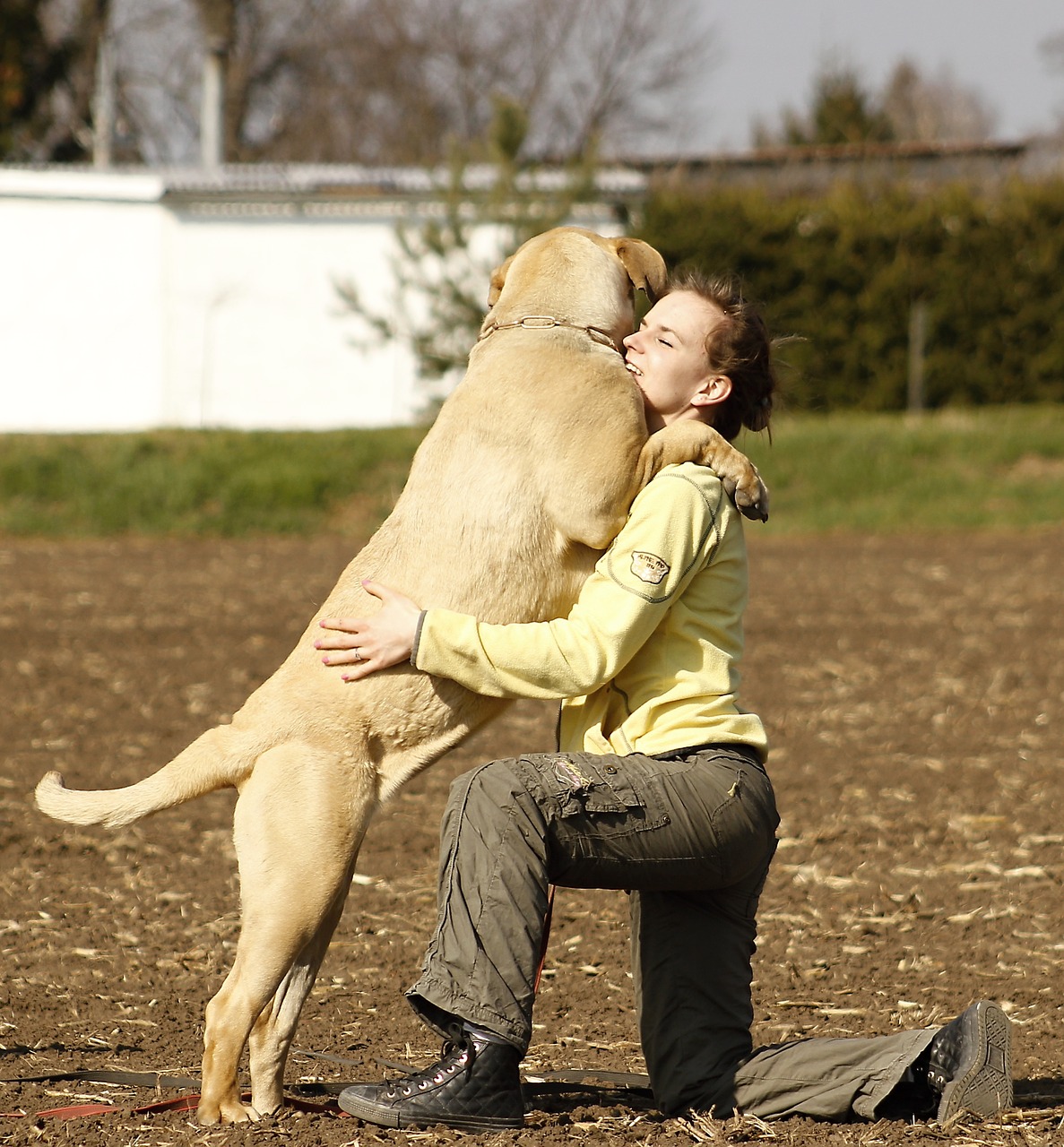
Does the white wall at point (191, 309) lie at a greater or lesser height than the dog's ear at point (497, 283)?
greater

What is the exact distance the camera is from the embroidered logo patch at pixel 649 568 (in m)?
3.07

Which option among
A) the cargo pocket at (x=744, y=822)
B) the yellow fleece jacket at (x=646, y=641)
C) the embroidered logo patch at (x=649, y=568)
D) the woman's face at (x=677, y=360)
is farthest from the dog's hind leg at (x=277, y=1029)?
the woman's face at (x=677, y=360)

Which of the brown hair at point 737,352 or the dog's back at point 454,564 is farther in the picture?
the brown hair at point 737,352

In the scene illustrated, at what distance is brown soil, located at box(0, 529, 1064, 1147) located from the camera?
350cm

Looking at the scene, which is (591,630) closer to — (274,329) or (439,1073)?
(439,1073)

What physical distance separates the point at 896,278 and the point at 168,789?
18712 mm

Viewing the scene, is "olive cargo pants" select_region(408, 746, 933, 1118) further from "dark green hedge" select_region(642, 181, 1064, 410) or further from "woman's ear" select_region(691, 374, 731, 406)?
"dark green hedge" select_region(642, 181, 1064, 410)

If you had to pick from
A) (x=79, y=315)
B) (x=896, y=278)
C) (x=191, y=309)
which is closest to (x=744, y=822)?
(x=896, y=278)

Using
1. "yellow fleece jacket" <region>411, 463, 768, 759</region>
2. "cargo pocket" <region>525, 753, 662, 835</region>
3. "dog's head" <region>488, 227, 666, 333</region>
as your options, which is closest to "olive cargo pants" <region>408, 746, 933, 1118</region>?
"cargo pocket" <region>525, 753, 662, 835</region>

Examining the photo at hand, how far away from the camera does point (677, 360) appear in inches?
135

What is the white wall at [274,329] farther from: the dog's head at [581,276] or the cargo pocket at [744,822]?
the cargo pocket at [744,822]

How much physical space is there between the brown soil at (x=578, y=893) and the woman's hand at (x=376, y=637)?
0.96 meters

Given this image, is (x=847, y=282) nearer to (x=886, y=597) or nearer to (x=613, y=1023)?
(x=886, y=597)

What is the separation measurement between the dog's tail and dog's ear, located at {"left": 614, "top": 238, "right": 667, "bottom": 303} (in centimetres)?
155
